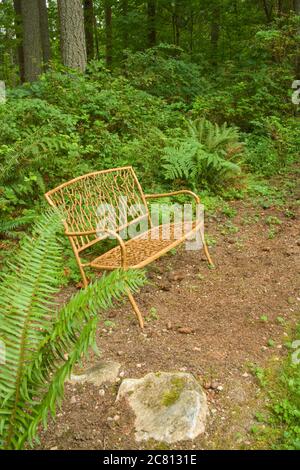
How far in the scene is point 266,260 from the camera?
450 cm

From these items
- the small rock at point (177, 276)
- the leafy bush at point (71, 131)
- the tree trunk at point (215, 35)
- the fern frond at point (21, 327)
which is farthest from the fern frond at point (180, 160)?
the tree trunk at point (215, 35)

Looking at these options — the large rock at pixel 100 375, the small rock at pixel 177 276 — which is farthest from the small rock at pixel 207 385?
the small rock at pixel 177 276

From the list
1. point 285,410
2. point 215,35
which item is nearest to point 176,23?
point 215,35

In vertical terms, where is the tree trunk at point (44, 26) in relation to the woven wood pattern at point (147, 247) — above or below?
above

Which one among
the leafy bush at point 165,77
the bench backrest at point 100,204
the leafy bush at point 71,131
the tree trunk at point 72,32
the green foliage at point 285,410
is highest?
the tree trunk at point 72,32

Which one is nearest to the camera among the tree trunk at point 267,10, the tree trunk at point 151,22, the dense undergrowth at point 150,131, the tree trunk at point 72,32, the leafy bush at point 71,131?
the leafy bush at point 71,131

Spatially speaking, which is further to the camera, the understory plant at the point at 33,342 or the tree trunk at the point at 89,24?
the tree trunk at the point at 89,24

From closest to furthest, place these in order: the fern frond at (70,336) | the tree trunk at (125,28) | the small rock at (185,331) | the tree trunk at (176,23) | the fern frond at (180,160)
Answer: the fern frond at (70,336), the small rock at (185,331), the fern frond at (180,160), the tree trunk at (125,28), the tree trunk at (176,23)

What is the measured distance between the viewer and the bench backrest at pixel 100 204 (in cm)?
403

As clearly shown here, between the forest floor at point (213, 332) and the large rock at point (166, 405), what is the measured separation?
0.05 meters

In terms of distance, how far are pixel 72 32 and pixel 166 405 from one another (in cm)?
740

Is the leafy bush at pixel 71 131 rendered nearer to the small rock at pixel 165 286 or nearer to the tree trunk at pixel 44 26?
the small rock at pixel 165 286

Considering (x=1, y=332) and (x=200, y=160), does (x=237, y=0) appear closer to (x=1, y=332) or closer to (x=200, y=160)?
(x=200, y=160)

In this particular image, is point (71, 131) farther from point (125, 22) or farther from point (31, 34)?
point (125, 22)
